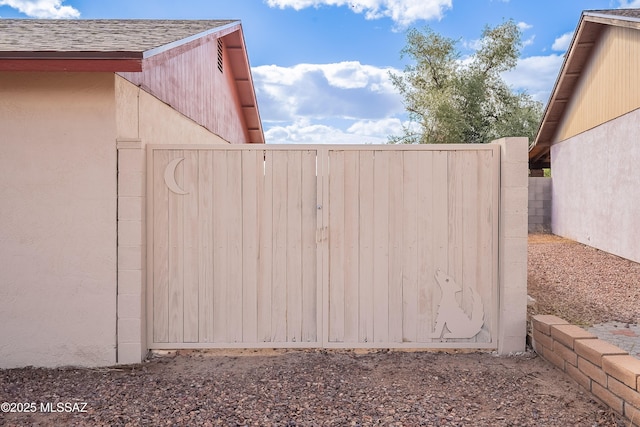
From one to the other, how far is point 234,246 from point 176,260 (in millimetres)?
544

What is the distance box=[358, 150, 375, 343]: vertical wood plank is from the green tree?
62.2 feet

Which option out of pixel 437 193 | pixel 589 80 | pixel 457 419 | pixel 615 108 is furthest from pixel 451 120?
pixel 457 419

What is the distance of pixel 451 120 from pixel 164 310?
19.9 m

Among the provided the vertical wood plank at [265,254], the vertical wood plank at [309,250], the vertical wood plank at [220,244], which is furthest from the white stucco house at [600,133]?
the vertical wood plank at [220,244]

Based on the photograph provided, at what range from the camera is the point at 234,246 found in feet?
14.5

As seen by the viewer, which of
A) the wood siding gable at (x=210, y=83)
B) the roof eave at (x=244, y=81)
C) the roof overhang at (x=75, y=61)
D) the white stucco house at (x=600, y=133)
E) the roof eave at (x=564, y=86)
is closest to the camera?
the roof overhang at (x=75, y=61)

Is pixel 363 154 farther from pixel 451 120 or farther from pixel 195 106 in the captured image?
pixel 451 120

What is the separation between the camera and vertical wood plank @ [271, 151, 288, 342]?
4395mm

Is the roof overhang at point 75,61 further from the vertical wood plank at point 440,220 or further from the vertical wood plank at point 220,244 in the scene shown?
the vertical wood plank at point 440,220

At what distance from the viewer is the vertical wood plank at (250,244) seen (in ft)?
14.4

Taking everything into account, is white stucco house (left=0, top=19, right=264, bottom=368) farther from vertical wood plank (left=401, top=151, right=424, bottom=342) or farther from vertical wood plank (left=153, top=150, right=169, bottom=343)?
vertical wood plank (left=401, top=151, right=424, bottom=342)

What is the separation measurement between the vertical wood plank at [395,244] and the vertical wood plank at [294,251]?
2.75 feet

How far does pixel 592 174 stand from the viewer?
12.5 meters

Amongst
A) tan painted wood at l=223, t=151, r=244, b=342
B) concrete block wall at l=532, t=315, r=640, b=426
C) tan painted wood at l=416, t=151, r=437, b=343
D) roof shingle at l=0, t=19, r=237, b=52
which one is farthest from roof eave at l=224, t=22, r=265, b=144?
concrete block wall at l=532, t=315, r=640, b=426
